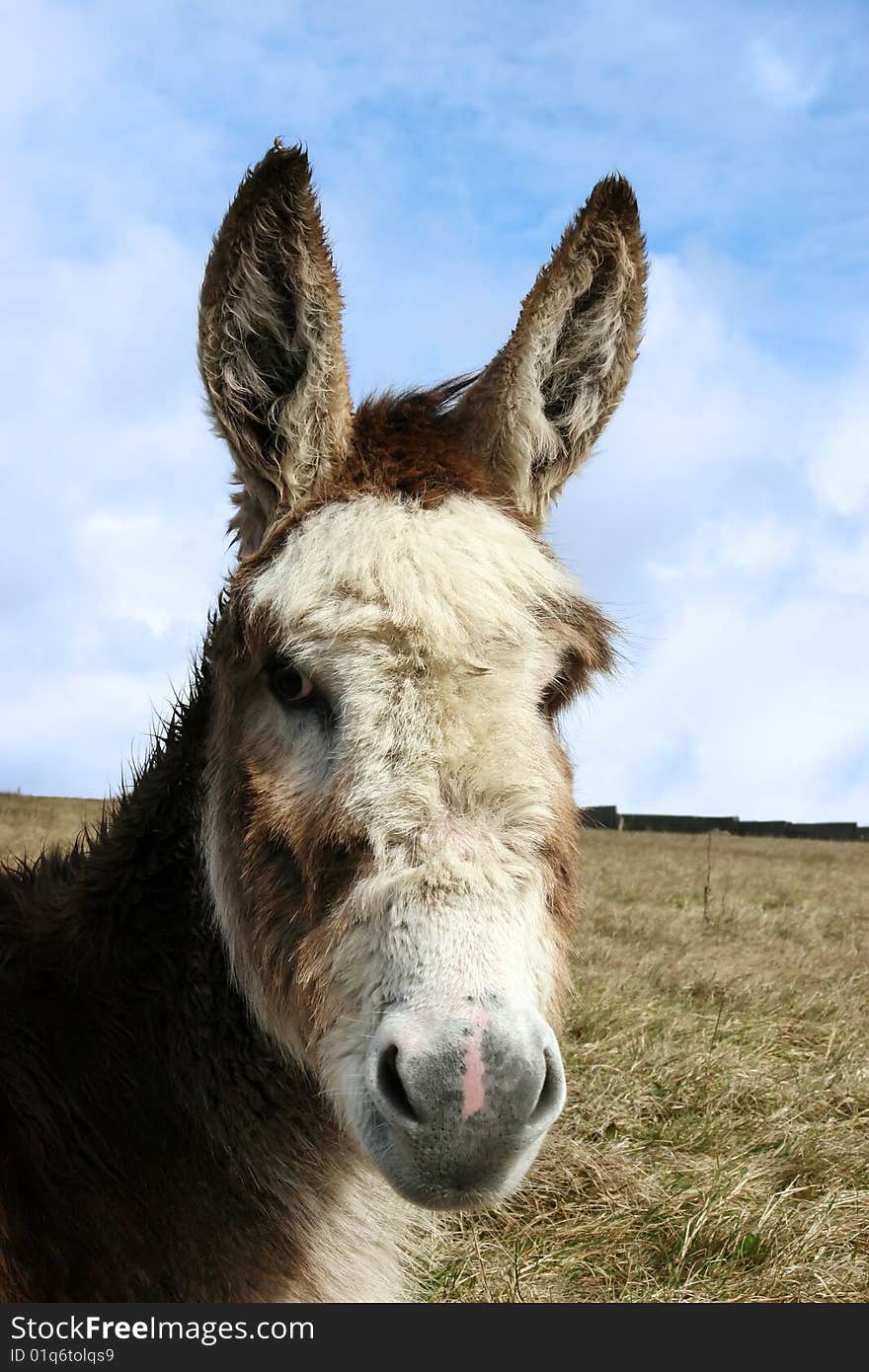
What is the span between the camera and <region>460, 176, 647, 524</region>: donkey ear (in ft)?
11.7

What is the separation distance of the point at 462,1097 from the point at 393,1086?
19 cm

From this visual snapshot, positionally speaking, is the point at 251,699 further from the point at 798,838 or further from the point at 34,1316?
the point at 798,838

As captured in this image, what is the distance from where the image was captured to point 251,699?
10.3 ft

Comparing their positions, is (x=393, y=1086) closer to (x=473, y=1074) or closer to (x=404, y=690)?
(x=473, y=1074)

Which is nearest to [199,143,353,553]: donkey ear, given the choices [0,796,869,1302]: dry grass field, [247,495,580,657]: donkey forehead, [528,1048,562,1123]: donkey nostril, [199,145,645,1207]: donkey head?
[199,145,645,1207]: donkey head

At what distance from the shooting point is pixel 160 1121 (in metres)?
3.20

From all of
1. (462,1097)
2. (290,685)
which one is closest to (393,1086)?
(462,1097)

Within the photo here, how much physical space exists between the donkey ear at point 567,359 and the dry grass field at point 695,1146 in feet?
9.54

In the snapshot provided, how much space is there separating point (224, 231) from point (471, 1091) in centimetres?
238

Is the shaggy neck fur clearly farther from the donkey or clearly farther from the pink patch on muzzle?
the pink patch on muzzle

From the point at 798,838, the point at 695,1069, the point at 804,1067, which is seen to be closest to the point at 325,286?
the point at 695,1069

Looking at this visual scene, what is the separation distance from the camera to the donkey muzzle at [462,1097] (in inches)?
90.7

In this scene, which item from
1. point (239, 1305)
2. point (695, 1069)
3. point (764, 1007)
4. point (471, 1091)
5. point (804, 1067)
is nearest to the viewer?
point (471, 1091)

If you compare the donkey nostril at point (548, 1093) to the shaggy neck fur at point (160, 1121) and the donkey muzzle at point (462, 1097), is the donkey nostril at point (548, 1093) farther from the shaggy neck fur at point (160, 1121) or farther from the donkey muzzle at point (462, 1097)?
the shaggy neck fur at point (160, 1121)
